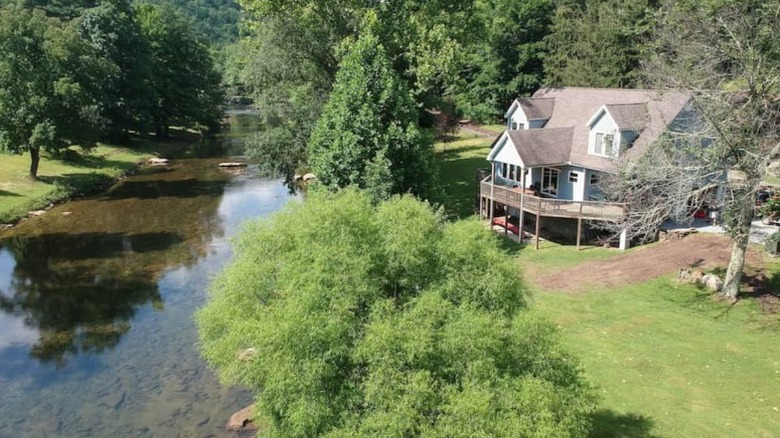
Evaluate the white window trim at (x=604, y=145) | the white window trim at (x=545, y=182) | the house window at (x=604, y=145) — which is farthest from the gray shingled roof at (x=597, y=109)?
the white window trim at (x=545, y=182)

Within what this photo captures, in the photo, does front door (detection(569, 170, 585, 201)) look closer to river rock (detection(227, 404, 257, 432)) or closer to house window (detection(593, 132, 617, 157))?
house window (detection(593, 132, 617, 157))

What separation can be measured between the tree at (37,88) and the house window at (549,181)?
4044 cm

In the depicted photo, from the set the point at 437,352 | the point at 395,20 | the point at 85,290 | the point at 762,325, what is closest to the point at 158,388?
the point at 85,290

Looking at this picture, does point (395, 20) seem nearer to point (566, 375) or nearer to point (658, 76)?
point (658, 76)

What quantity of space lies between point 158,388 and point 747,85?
1064 inches

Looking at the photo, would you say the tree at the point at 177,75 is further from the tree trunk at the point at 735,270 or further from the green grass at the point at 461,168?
the tree trunk at the point at 735,270

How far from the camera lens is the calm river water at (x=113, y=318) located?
20.5 metres

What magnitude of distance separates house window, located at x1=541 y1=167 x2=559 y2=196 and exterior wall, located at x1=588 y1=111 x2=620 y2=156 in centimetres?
329

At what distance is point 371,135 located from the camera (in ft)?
92.7

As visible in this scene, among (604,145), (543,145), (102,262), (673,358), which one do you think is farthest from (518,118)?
(102,262)

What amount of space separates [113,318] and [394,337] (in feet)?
70.6

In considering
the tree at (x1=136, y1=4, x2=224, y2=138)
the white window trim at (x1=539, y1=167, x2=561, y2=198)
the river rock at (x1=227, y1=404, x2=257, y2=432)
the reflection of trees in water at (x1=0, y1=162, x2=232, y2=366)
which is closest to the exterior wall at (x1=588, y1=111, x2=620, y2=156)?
the white window trim at (x1=539, y1=167, x2=561, y2=198)

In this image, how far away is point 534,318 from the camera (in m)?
12.8

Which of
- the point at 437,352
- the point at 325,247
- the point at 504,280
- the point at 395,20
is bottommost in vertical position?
the point at 437,352
